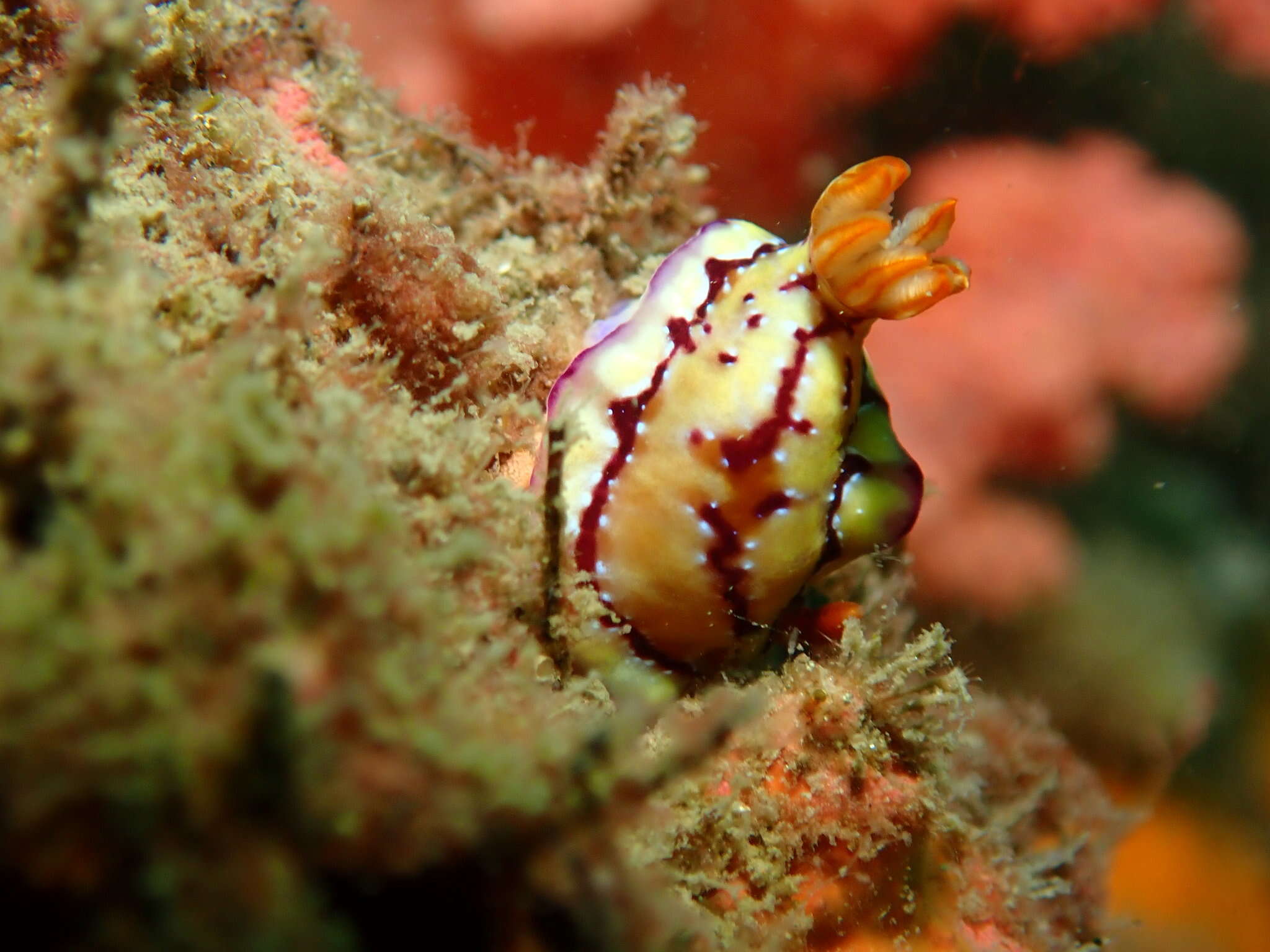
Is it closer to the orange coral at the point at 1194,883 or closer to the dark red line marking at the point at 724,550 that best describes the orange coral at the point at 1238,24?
the orange coral at the point at 1194,883

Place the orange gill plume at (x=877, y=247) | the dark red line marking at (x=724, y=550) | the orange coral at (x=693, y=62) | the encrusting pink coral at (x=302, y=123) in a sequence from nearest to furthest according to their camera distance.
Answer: the orange gill plume at (x=877, y=247), the dark red line marking at (x=724, y=550), the encrusting pink coral at (x=302, y=123), the orange coral at (x=693, y=62)

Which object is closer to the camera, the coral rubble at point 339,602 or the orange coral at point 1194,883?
the coral rubble at point 339,602

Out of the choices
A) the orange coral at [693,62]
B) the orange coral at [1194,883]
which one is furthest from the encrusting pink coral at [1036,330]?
the orange coral at [1194,883]

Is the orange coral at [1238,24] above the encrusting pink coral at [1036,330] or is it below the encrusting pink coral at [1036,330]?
above

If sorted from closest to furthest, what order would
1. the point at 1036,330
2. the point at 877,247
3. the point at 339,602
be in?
1. the point at 339,602
2. the point at 877,247
3. the point at 1036,330

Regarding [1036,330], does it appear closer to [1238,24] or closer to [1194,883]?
[1238,24]

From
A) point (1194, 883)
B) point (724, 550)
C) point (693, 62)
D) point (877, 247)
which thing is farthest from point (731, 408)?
point (1194, 883)
